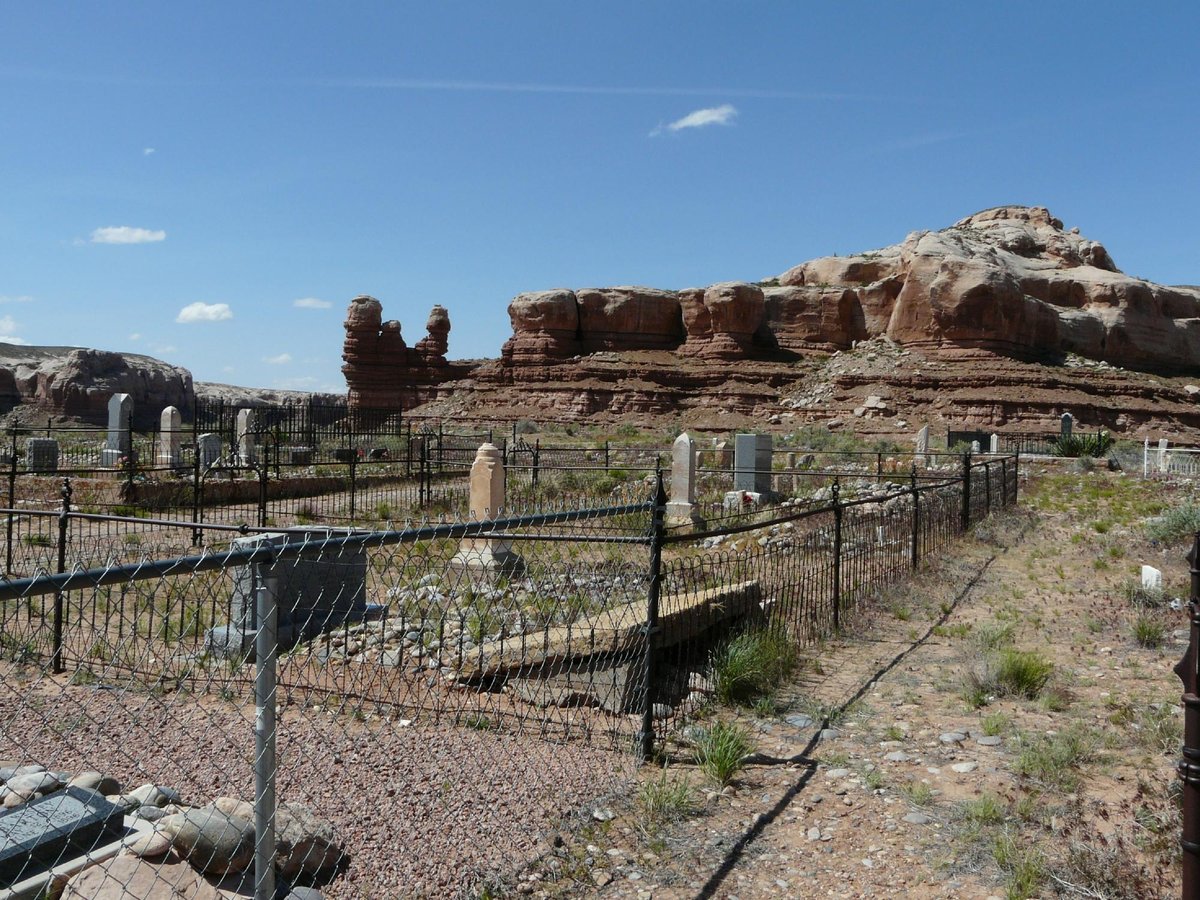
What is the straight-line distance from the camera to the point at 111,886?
312 cm

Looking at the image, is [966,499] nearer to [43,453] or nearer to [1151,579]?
[1151,579]

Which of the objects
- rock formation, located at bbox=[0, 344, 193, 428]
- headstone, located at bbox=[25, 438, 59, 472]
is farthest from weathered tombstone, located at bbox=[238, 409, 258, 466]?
rock formation, located at bbox=[0, 344, 193, 428]

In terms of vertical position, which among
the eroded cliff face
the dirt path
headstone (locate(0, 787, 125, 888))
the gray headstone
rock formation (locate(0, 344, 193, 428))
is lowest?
the dirt path

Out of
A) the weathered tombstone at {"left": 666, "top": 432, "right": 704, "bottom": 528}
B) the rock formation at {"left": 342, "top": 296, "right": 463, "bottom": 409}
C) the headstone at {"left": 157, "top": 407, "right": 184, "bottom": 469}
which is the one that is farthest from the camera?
the rock formation at {"left": 342, "top": 296, "right": 463, "bottom": 409}

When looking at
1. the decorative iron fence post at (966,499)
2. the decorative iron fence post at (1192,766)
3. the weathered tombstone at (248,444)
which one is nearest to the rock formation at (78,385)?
the weathered tombstone at (248,444)

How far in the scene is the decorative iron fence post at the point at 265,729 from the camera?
2.92m

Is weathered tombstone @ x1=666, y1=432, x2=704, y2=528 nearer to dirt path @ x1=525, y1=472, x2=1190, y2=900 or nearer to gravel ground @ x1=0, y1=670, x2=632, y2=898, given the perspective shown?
dirt path @ x1=525, y1=472, x2=1190, y2=900

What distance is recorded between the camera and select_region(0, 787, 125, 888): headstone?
3.20 meters

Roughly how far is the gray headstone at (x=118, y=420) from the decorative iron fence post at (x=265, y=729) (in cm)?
2523

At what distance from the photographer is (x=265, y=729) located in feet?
9.82

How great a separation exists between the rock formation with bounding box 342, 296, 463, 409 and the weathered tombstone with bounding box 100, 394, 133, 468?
4752cm

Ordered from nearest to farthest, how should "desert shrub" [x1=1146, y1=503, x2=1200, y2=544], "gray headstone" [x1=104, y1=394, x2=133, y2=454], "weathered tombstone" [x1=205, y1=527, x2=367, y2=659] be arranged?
"weathered tombstone" [x1=205, y1=527, x2=367, y2=659] < "desert shrub" [x1=1146, y1=503, x2=1200, y2=544] < "gray headstone" [x1=104, y1=394, x2=133, y2=454]

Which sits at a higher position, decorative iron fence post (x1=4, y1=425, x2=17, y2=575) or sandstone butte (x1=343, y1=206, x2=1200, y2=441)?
sandstone butte (x1=343, y1=206, x2=1200, y2=441)

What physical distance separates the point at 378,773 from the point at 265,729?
1.91 meters
